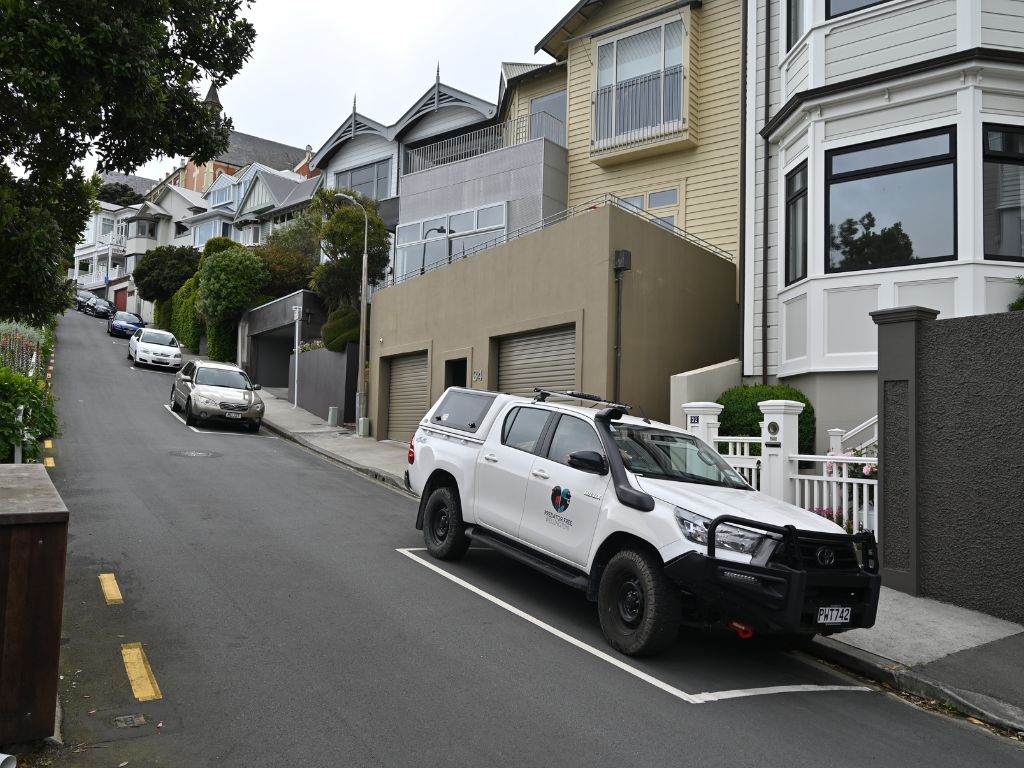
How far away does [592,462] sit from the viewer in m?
Result: 6.69

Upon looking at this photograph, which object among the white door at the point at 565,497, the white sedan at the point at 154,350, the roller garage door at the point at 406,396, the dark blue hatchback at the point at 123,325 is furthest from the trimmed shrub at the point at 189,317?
the white door at the point at 565,497

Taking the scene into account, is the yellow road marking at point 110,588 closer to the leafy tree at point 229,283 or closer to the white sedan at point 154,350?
the white sedan at point 154,350

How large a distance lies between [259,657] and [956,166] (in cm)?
1074

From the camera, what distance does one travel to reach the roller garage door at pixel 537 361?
1463 centimetres

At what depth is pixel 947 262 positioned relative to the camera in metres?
11.1

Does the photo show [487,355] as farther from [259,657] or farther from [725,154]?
[259,657]

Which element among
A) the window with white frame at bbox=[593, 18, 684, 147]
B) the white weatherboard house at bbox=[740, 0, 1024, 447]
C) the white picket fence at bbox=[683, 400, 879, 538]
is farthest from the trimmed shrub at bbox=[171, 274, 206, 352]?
the white picket fence at bbox=[683, 400, 879, 538]

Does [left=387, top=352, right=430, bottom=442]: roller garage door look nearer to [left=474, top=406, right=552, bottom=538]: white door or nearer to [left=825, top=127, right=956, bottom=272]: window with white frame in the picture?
[left=825, top=127, right=956, bottom=272]: window with white frame

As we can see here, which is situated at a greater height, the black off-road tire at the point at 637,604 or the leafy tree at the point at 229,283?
the leafy tree at the point at 229,283

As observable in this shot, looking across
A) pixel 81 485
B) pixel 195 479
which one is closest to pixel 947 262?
pixel 195 479

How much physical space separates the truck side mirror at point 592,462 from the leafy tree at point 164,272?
4553cm

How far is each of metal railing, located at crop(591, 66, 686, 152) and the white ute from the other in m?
12.0

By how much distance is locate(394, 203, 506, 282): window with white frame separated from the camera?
21.0 meters

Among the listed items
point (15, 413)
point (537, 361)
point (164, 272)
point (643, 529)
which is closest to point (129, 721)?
point (643, 529)
